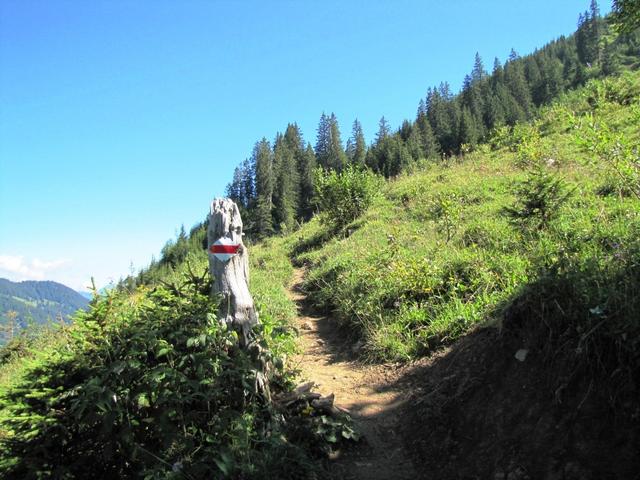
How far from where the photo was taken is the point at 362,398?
5215 millimetres

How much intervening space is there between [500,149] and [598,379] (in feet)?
57.4

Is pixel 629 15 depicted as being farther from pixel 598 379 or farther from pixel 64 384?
pixel 64 384

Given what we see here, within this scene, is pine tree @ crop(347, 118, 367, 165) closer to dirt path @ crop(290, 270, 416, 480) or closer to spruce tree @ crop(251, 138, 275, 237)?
spruce tree @ crop(251, 138, 275, 237)

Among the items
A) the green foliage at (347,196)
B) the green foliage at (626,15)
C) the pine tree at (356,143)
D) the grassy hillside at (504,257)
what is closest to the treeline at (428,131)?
the pine tree at (356,143)

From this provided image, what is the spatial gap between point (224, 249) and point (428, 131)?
63263 mm

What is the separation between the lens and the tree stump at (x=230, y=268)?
14.6ft

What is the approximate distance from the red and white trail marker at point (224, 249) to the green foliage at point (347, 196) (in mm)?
11315

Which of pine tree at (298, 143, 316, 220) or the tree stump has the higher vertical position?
pine tree at (298, 143, 316, 220)

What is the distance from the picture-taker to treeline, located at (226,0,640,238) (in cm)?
5856

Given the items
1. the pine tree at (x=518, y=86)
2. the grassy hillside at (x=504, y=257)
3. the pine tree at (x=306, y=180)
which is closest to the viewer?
the grassy hillside at (x=504, y=257)

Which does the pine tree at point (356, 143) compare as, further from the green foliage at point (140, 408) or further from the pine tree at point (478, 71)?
the green foliage at point (140, 408)

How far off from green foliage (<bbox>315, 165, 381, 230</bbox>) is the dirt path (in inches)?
317

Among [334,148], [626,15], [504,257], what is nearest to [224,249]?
[504,257]

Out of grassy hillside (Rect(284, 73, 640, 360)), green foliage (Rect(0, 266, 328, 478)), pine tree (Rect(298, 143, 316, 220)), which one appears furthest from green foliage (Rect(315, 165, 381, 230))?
pine tree (Rect(298, 143, 316, 220))
